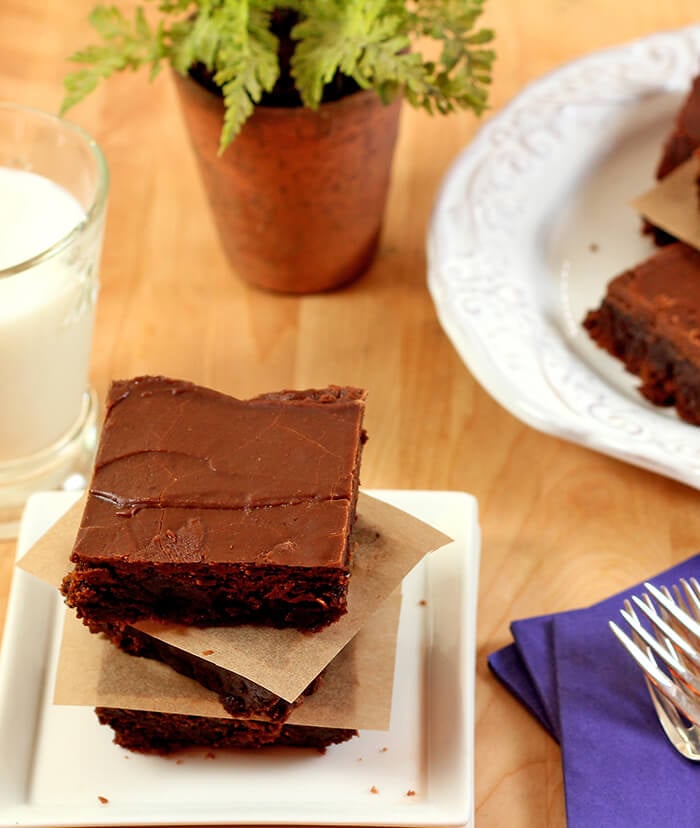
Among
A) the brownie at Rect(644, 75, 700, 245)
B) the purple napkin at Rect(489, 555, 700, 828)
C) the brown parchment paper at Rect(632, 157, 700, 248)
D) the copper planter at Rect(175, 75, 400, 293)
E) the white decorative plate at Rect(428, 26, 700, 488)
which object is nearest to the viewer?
the purple napkin at Rect(489, 555, 700, 828)

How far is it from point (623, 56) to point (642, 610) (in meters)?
1.27

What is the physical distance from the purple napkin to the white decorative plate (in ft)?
0.89

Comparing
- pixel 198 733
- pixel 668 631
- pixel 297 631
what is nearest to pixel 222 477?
pixel 297 631

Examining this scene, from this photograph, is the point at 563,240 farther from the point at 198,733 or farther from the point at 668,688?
the point at 198,733

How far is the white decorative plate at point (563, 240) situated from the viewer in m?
1.81

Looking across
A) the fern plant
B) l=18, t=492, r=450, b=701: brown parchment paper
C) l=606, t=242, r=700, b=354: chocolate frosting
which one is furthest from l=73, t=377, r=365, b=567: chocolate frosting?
l=606, t=242, r=700, b=354: chocolate frosting

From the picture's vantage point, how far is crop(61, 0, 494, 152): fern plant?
1764mm

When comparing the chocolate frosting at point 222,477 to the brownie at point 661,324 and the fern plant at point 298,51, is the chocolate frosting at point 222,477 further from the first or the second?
the brownie at point 661,324

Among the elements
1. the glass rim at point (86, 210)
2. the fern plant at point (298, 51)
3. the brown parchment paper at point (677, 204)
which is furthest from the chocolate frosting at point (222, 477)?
the brown parchment paper at point (677, 204)

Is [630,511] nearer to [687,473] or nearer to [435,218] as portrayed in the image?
[687,473]

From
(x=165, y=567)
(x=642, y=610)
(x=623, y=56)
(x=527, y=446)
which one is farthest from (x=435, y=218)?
(x=165, y=567)

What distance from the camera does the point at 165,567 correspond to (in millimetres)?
1335

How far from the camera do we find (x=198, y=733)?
149 cm

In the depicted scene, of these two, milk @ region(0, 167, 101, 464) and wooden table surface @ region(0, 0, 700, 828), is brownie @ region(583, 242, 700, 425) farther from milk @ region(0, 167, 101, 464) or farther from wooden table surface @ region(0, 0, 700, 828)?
milk @ region(0, 167, 101, 464)
